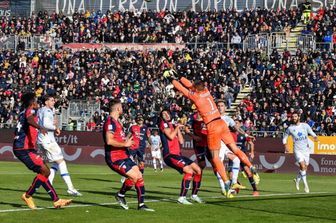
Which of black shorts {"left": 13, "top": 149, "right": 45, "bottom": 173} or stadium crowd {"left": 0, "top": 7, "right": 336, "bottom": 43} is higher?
stadium crowd {"left": 0, "top": 7, "right": 336, "bottom": 43}

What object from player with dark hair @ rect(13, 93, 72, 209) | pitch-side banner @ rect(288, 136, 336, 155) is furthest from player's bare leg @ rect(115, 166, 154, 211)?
pitch-side banner @ rect(288, 136, 336, 155)

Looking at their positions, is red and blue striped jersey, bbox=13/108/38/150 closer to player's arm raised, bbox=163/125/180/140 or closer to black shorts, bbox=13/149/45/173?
black shorts, bbox=13/149/45/173

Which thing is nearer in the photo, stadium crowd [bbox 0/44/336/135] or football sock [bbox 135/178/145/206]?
football sock [bbox 135/178/145/206]

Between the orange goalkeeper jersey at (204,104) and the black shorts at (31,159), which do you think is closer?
the black shorts at (31,159)

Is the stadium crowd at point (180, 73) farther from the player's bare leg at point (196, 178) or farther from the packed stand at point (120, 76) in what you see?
the player's bare leg at point (196, 178)

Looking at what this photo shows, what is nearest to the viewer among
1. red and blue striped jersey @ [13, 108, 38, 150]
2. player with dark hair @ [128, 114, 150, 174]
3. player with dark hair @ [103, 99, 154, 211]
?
player with dark hair @ [103, 99, 154, 211]

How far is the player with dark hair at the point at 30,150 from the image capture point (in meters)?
18.6

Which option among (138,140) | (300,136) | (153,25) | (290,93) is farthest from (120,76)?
(300,136)

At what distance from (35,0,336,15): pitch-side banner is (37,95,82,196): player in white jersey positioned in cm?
4095

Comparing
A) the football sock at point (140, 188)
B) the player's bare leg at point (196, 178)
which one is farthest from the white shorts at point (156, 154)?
the football sock at point (140, 188)

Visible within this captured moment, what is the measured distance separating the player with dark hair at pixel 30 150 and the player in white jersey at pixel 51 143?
3.40 metres

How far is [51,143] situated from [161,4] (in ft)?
155

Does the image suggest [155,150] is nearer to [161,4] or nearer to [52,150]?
[52,150]

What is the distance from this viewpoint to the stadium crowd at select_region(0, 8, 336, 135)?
48094 mm
